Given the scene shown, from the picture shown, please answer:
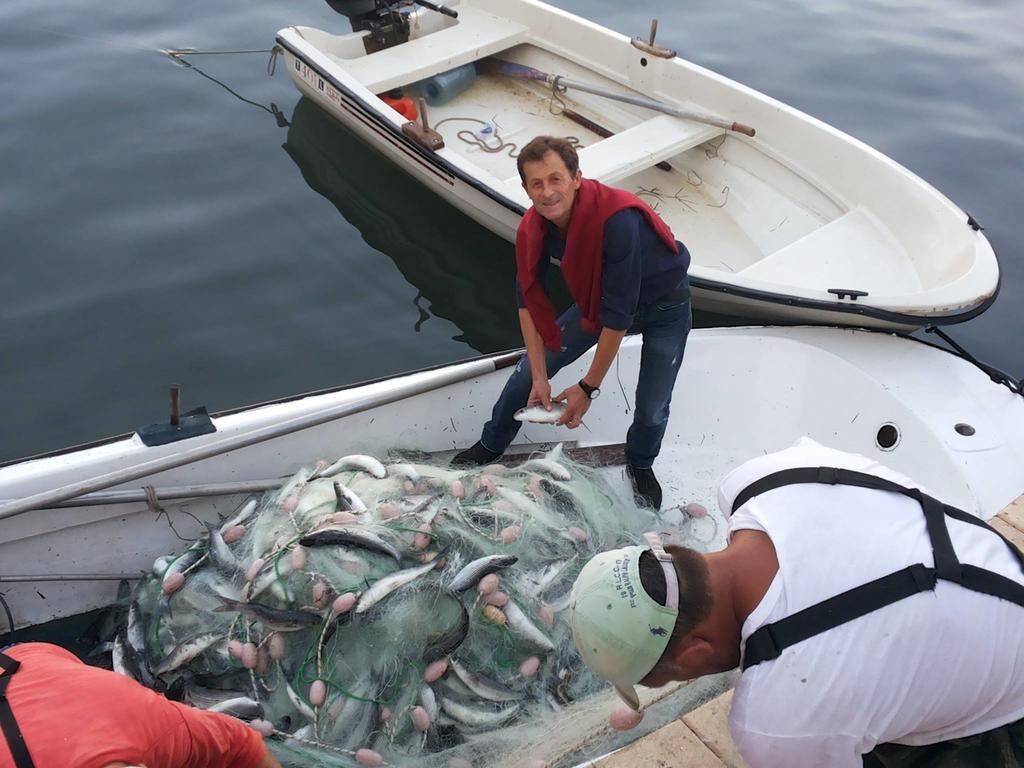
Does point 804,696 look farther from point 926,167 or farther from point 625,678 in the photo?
point 926,167

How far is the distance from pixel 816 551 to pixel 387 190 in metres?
6.43

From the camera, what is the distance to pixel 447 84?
8.02m

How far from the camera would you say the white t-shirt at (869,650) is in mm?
1774

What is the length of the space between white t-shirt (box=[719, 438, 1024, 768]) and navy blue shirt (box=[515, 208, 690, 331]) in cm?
179

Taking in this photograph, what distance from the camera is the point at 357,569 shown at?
3.27 m

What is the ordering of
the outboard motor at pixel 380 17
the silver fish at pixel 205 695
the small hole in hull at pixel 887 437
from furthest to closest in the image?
the outboard motor at pixel 380 17, the small hole in hull at pixel 887 437, the silver fish at pixel 205 695

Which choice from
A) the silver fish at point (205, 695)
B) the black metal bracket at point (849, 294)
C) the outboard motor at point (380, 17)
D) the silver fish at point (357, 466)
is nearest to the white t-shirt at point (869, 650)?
the silver fish at point (205, 695)

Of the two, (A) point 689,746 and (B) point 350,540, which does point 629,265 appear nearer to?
(B) point 350,540

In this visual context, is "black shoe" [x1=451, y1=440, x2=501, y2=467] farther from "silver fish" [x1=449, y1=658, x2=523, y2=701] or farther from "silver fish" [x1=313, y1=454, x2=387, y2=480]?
"silver fish" [x1=449, y1=658, x2=523, y2=701]

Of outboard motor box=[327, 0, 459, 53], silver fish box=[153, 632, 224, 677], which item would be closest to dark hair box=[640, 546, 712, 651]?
silver fish box=[153, 632, 224, 677]

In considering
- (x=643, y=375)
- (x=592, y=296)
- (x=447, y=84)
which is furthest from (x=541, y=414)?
(x=447, y=84)

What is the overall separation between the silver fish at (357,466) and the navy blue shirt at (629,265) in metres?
1.19

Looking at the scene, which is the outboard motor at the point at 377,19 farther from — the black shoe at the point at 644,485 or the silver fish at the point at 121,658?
the silver fish at the point at 121,658

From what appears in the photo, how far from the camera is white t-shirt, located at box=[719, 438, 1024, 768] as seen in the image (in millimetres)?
1774
